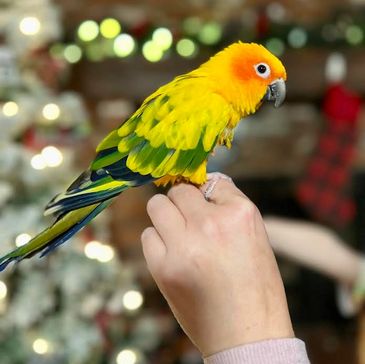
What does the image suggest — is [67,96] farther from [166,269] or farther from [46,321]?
[166,269]

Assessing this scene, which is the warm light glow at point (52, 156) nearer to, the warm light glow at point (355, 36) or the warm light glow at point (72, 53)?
the warm light glow at point (72, 53)

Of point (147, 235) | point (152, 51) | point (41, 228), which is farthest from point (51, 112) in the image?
point (147, 235)

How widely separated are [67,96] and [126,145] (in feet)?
4.27

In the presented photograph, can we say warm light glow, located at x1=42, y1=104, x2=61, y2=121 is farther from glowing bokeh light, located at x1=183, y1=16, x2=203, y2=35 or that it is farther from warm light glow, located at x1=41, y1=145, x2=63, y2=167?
glowing bokeh light, located at x1=183, y1=16, x2=203, y2=35

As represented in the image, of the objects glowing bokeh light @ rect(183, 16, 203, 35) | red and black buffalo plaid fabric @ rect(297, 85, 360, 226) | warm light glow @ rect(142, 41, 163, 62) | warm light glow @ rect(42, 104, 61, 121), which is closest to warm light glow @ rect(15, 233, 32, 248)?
warm light glow @ rect(42, 104, 61, 121)

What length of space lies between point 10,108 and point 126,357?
0.86 metres

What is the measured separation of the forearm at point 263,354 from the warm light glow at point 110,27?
1.86 metres

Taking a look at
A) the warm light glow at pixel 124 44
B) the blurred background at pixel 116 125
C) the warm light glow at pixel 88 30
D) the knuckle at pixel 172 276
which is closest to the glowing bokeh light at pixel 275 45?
the blurred background at pixel 116 125

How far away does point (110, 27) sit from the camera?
238cm

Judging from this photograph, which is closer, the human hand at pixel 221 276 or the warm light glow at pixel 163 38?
the human hand at pixel 221 276

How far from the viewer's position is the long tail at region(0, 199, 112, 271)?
2.37 ft

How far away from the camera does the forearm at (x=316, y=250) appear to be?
230 cm

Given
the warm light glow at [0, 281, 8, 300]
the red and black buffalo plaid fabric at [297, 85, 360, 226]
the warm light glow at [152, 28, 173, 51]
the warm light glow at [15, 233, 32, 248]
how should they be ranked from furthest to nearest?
the red and black buffalo plaid fabric at [297, 85, 360, 226] < the warm light glow at [152, 28, 173, 51] < the warm light glow at [0, 281, 8, 300] < the warm light glow at [15, 233, 32, 248]

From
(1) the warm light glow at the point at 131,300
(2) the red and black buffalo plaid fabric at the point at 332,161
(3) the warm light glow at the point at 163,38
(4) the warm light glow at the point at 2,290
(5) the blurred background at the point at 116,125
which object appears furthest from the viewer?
(2) the red and black buffalo plaid fabric at the point at 332,161
